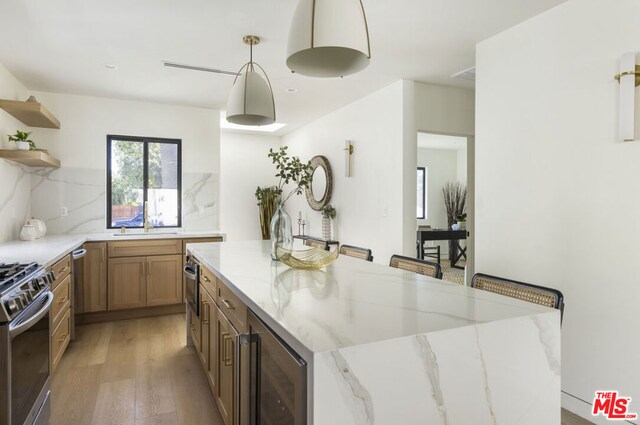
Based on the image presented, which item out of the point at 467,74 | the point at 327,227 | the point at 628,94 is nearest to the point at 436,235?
the point at 327,227

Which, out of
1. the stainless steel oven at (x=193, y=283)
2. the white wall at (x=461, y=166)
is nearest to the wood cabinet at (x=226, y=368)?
the stainless steel oven at (x=193, y=283)

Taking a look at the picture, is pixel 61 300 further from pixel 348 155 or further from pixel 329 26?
pixel 348 155

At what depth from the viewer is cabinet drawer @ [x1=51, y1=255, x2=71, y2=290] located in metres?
2.77

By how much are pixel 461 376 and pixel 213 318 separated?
154 centimetres

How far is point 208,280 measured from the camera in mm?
2439

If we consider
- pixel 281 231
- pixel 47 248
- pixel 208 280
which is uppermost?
pixel 281 231

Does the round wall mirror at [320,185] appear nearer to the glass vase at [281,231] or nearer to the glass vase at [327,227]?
the glass vase at [327,227]

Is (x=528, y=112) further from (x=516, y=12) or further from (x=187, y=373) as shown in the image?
(x=187, y=373)

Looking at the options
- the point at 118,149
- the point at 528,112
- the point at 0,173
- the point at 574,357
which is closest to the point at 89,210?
the point at 118,149

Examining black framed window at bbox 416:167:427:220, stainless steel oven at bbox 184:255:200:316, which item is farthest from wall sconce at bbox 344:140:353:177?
black framed window at bbox 416:167:427:220

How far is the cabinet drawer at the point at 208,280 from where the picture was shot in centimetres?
225

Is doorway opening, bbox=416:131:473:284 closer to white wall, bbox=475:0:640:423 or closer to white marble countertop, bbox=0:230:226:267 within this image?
white wall, bbox=475:0:640:423

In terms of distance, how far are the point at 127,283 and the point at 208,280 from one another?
223 centimetres

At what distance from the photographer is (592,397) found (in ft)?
7.70
